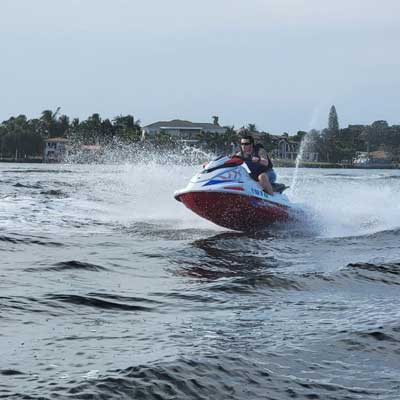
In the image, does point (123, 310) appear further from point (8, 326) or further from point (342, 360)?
point (342, 360)

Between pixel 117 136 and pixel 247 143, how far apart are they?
346ft

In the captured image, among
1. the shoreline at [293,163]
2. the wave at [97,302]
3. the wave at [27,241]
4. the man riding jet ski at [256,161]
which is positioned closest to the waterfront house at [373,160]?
the shoreline at [293,163]

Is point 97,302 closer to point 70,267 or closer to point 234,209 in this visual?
point 70,267

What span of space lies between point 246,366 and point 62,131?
133m

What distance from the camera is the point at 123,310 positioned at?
6.41 meters

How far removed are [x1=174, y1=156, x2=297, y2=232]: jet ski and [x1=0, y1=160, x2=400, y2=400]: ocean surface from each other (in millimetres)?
544

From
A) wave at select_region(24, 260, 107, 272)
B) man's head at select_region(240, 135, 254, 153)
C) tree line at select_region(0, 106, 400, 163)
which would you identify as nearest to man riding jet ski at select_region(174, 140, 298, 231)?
man's head at select_region(240, 135, 254, 153)

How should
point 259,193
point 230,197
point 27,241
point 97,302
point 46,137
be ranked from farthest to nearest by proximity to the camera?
point 46,137, point 259,193, point 230,197, point 27,241, point 97,302

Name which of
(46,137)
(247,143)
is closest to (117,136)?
(46,137)

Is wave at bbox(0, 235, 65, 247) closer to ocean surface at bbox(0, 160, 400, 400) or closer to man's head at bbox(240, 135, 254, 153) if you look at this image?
ocean surface at bbox(0, 160, 400, 400)

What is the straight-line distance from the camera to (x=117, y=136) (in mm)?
117625

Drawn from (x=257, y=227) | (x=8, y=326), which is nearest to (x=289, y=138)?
(x=257, y=227)

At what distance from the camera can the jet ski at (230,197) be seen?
12.8 m

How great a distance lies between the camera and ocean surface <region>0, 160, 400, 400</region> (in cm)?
454
